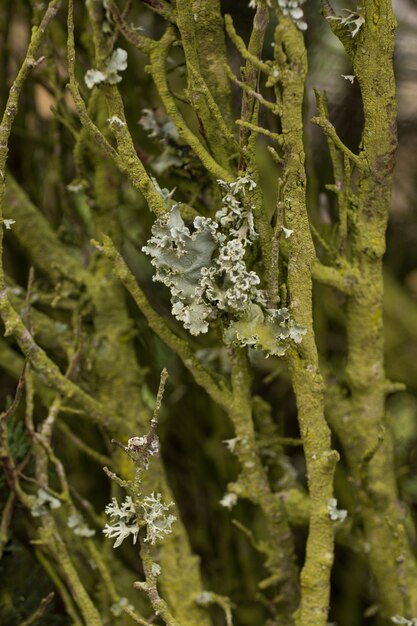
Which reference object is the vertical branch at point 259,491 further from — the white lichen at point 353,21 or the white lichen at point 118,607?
the white lichen at point 353,21

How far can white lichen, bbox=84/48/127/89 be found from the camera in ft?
2.24

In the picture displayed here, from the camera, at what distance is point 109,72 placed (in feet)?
2.25

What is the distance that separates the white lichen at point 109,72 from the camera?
26.9 inches

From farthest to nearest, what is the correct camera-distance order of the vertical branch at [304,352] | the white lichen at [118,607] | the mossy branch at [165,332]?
1. the white lichen at [118,607]
2. the mossy branch at [165,332]
3. the vertical branch at [304,352]

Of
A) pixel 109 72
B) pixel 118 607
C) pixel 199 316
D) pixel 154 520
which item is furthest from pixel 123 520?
pixel 109 72

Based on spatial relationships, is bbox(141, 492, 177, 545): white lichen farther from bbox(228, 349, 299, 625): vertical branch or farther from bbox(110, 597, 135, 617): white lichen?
bbox(110, 597, 135, 617): white lichen

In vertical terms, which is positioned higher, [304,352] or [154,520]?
[304,352]

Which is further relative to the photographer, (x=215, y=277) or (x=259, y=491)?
(x=259, y=491)

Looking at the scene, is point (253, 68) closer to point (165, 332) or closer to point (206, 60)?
point (206, 60)

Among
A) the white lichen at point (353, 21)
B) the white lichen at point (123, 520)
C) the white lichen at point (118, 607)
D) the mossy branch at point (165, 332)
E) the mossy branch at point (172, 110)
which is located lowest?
the white lichen at point (118, 607)

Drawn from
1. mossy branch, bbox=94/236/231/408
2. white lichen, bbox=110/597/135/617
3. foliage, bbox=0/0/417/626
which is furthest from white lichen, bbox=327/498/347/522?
white lichen, bbox=110/597/135/617

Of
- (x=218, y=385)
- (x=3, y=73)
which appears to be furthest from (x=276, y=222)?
(x=3, y=73)

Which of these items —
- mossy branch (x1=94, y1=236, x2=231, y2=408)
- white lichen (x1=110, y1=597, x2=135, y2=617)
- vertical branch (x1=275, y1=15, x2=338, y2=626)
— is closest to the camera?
vertical branch (x1=275, y1=15, x2=338, y2=626)

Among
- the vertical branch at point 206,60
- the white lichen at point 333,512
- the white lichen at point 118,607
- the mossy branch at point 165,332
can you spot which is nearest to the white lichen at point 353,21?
the vertical branch at point 206,60
